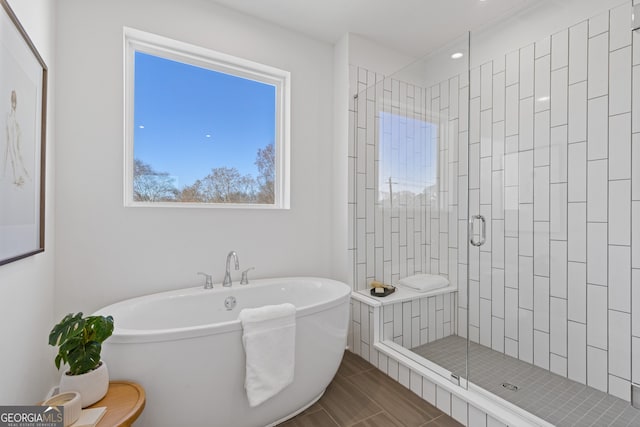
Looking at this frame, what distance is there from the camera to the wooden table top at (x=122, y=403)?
115cm

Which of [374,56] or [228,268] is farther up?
[374,56]

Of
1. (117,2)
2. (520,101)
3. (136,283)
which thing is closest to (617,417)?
(520,101)

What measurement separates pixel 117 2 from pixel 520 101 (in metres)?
2.88

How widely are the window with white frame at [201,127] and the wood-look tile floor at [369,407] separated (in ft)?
4.95

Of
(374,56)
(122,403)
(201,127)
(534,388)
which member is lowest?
(534,388)

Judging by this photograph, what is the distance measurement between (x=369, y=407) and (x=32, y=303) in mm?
1899

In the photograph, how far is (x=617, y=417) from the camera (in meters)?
1.62

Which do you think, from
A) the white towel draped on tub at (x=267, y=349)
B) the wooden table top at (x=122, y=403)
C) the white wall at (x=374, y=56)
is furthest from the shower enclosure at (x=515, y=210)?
the wooden table top at (x=122, y=403)

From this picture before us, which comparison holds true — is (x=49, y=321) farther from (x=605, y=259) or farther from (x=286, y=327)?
(x=605, y=259)

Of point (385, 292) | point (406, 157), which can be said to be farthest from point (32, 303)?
point (406, 157)

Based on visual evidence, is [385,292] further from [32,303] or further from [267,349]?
[32,303]

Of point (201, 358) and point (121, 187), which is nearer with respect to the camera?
point (201, 358)

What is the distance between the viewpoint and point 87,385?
4.01ft

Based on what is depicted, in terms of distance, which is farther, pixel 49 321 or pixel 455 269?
pixel 455 269
